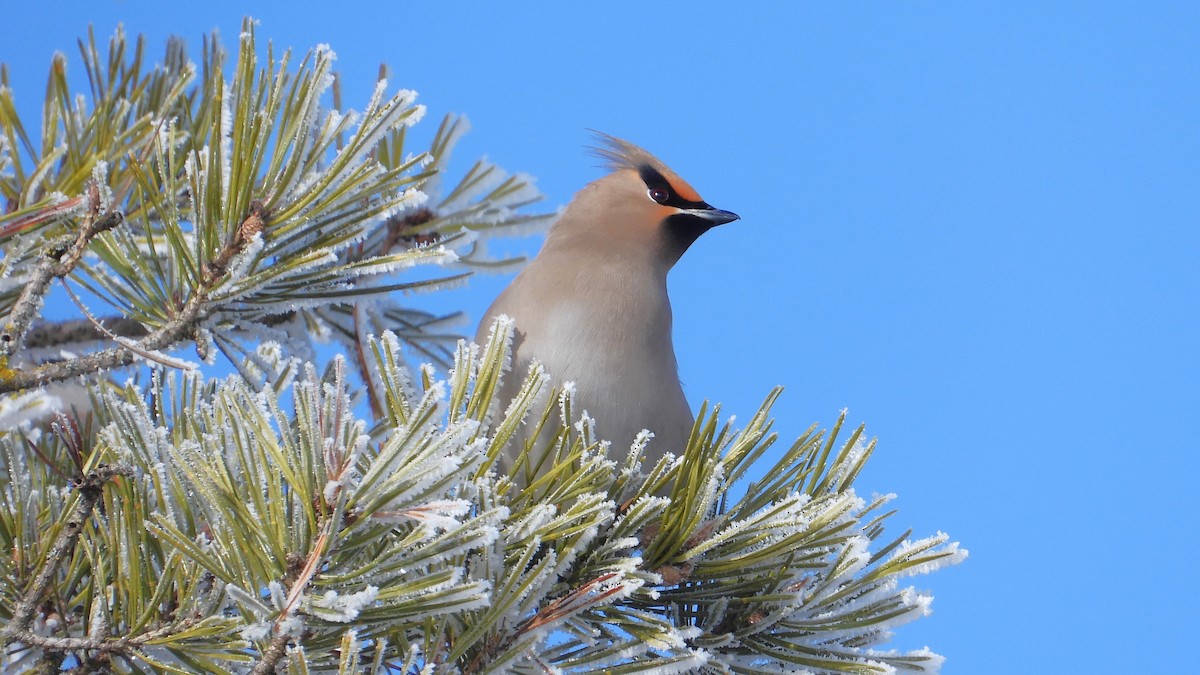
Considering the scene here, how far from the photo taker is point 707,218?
3059mm

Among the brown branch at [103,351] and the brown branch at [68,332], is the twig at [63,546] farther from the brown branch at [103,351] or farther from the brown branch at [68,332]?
the brown branch at [68,332]

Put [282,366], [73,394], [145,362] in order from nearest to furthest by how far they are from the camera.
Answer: [145,362] → [282,366] → [73,394]

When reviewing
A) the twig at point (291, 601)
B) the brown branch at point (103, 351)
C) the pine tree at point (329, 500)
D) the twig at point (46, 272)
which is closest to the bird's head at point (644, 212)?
the pine tree at point (329, 500)

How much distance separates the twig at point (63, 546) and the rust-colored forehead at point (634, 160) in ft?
6.00

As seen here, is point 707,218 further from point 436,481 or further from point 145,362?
point 436,481

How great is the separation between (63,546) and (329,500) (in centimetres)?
47

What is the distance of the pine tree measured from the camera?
131cm

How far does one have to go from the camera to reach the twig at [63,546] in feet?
4.93

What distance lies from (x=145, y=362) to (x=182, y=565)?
381 millimetres

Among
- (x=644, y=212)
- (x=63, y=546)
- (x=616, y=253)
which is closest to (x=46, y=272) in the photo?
(x=63, y=546)

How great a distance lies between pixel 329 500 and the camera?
1.29 metres

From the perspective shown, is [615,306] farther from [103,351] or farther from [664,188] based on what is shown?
[103,351]

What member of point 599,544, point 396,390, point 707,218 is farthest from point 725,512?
point 707,218

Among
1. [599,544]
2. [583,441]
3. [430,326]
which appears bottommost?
[599,544]
